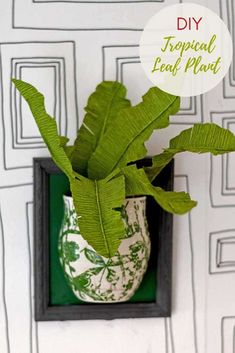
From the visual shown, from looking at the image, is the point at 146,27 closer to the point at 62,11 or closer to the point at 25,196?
the point at 62,11

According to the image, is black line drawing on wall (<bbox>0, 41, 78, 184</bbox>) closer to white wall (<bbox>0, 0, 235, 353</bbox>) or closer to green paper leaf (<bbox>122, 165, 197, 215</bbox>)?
white wall (<bbox>0, 0, 235, 353</bbox>)

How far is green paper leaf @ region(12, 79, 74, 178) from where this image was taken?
41.2 inches

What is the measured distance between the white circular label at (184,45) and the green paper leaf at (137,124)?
5.6 inches

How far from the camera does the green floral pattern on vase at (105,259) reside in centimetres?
114

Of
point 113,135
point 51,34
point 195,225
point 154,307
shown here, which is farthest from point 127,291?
point 51,34

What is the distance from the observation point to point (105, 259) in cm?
113

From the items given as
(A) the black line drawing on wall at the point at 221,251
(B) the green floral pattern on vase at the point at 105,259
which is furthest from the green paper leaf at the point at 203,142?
(A) the black line drawing on wall at the point at 221,251

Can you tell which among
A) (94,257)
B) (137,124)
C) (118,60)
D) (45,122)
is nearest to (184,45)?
(118,60)

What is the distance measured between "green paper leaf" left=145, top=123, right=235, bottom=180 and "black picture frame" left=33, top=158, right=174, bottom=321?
0.33 feet

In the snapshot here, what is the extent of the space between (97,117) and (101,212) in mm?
218

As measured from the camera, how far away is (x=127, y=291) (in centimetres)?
118

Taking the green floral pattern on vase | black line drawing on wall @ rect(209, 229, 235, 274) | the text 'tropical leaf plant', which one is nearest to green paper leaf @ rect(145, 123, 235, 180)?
Result: the text 'tropical leaf plant'

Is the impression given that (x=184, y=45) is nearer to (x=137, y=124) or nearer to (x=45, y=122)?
(x=137, y=124)

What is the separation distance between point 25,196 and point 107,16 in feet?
1.25
